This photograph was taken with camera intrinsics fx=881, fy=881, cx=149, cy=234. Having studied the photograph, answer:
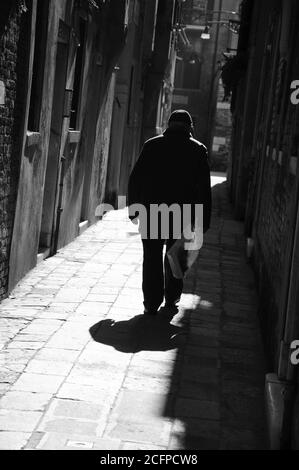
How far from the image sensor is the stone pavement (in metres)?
4.71

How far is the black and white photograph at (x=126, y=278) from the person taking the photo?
189 inches

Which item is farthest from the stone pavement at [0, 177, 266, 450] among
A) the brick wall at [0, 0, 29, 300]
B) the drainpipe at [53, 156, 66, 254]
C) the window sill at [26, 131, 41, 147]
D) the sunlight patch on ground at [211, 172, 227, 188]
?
the sunlight patch on ground at [211, 172, 227, 188]

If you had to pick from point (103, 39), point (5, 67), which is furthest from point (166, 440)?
point (103, 39)

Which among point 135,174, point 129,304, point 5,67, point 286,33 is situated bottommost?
point 129,304

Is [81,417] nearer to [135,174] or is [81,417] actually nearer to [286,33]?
[135,174]

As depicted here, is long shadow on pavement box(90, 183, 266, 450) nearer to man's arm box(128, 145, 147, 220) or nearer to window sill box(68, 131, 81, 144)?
man's arm box(128, 145, 147, 220)

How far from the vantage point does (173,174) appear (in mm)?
7590

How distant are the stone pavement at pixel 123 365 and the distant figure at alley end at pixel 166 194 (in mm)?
445

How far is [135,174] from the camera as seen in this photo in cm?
766

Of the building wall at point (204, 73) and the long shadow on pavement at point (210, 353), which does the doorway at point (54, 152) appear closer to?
the long shadow on pavement at point (210, 353)

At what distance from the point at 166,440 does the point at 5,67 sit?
3660 mm

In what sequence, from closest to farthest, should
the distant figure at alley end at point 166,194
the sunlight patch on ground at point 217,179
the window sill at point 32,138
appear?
1. the distant figure at alley end at point 166,194
2. the window sill at point 32,138
3. the sunlight patch on ground at point 217,179

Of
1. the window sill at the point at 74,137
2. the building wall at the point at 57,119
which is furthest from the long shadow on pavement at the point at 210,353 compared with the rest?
the window sill at the point at 74,137

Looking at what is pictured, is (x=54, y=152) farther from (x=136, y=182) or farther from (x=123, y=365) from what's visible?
(x=123, y=365)
